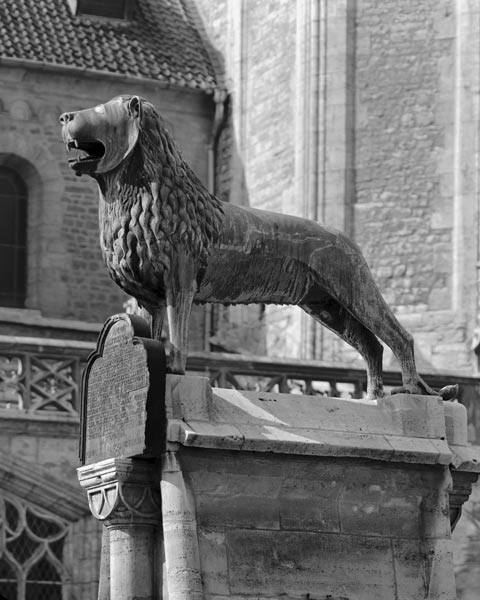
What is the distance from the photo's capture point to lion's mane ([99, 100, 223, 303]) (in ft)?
42.0

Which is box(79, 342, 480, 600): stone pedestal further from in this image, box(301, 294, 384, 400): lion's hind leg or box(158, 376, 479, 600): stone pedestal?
box(301, 294, 384, 400): lion's hind leg

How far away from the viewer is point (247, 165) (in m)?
30.3

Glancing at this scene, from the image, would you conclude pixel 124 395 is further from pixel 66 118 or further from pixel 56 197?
pixel 56 197

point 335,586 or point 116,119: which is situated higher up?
point 116,119

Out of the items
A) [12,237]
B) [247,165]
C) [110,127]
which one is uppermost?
[247,165]

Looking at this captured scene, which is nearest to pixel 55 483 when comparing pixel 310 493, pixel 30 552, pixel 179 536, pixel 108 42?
pixel 30 552

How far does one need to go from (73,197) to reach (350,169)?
165 inches

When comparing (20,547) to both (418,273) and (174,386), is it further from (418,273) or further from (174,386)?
(174,386)

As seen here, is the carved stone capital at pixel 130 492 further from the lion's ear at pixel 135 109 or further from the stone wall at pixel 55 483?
the stone wall at pixel 55 483

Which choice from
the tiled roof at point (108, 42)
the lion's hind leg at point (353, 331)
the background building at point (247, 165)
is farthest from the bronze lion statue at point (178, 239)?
the tiled roof at point (108, 42)

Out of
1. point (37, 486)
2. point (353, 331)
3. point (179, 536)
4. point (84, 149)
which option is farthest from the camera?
point (37, 486)

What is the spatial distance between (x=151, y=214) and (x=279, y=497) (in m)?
1.77

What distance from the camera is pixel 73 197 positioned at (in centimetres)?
3041

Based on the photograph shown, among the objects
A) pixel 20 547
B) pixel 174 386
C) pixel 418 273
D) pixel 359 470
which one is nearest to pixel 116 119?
pixel 174 386
